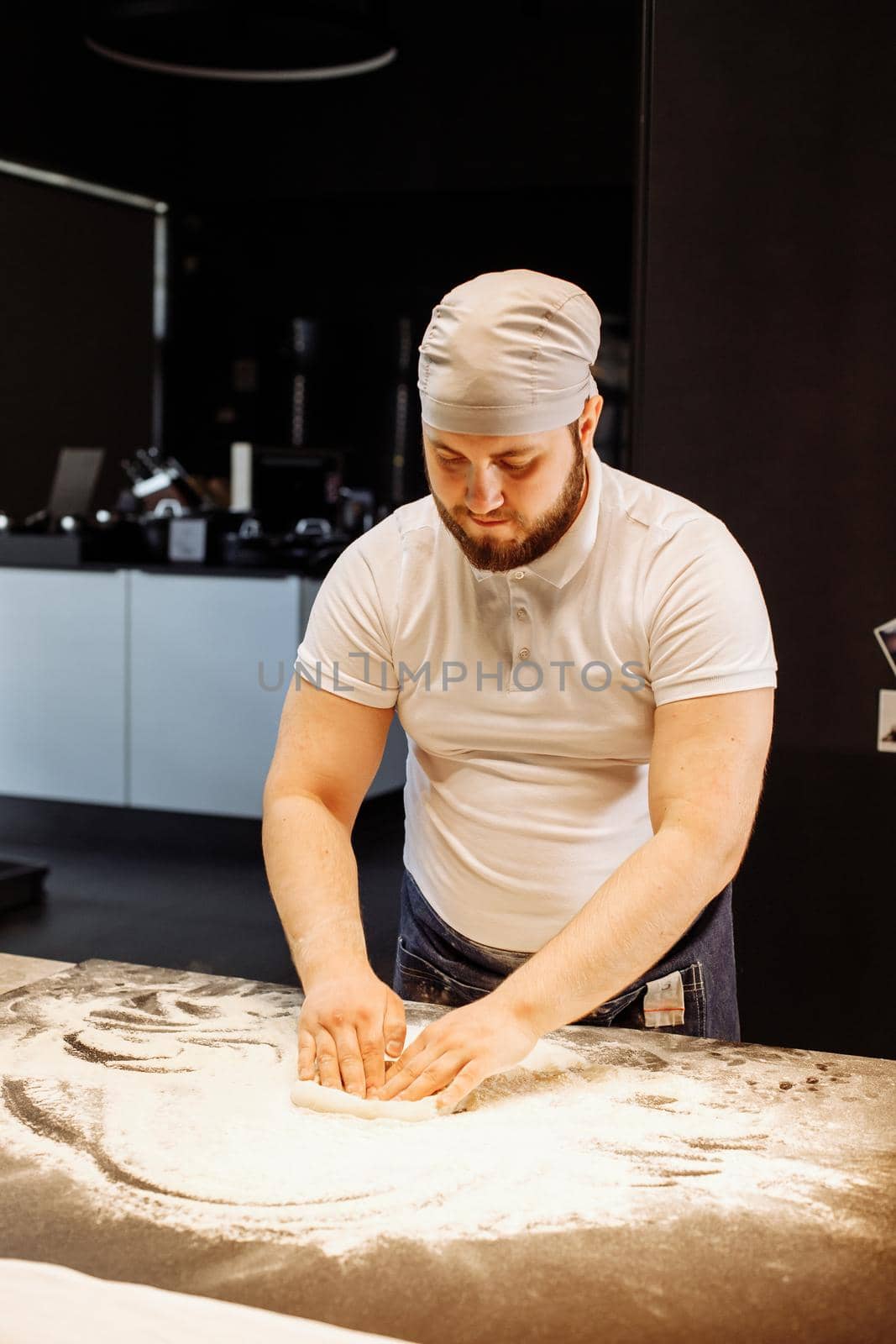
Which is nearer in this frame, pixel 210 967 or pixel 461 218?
pixel 210 967

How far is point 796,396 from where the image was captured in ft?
6.88

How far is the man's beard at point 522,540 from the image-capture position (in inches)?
55.7

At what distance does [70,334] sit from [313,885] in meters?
6.50

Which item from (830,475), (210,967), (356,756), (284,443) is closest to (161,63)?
(284,443)

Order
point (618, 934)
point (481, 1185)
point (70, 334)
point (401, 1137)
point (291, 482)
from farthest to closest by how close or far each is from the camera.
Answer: point (70, 334)
point (291, 482)
point (618, 934)
point (401, 1137)
point (481, 1185)

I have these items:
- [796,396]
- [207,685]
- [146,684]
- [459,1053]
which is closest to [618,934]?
[459,1053]

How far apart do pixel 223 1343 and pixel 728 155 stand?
1.77m

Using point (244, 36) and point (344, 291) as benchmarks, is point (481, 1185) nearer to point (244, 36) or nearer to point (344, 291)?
point (244, 36)

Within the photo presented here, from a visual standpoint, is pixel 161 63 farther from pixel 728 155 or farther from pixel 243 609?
pixel 728 155

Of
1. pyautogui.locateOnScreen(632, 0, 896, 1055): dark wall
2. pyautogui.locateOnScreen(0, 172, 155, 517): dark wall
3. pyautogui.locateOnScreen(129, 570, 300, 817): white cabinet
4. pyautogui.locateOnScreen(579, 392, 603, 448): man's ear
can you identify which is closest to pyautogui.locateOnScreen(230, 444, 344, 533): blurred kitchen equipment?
pyautogui.locateOnScreen(129, 570, 300, 817): white cabinet

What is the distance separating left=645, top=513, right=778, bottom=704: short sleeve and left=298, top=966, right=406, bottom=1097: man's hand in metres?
0.40

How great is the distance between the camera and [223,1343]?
0.88 m

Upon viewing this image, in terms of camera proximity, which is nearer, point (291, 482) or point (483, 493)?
point (483, 493)

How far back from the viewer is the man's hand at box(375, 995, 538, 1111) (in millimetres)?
1227
